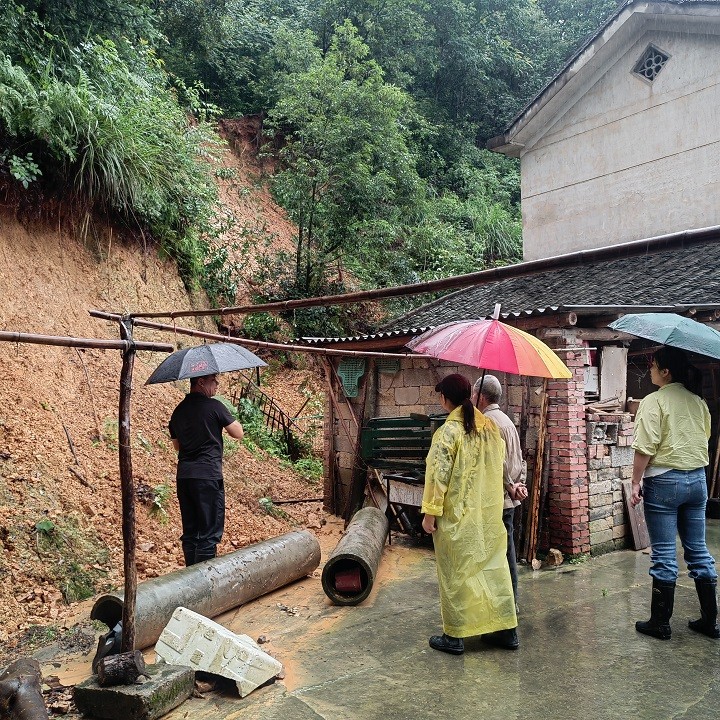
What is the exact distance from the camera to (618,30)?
11.1 m

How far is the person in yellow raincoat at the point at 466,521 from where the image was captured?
13.9 feet

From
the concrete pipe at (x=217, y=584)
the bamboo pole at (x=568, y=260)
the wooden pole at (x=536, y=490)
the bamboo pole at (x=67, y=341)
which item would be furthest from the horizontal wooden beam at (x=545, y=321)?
the bamboo pole at (x=67, y=341)

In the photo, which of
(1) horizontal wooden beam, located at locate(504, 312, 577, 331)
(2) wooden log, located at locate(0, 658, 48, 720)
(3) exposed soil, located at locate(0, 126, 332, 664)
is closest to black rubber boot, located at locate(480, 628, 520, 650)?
(2) wooden log, located at locate(0, 658, 48, 720)

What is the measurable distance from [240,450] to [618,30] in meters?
9.99

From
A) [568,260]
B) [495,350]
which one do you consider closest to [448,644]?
[495,350]

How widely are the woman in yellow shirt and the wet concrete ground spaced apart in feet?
1.35

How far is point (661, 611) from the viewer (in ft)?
14.8

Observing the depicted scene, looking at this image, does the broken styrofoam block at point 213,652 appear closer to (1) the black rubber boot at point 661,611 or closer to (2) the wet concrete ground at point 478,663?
(2) the wet concrete ground at point 478,663

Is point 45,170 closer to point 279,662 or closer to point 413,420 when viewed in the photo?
point 413,420

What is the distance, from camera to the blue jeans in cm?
434

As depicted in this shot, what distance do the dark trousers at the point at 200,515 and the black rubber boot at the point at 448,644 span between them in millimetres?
2014

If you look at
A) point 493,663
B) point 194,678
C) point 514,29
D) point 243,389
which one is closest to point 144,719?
point 194,678

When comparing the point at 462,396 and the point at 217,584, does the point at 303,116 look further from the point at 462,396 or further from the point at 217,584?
the point at 217,584

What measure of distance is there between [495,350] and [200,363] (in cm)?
231
